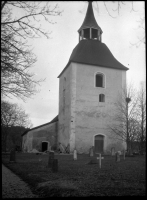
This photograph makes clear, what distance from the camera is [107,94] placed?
2670cm

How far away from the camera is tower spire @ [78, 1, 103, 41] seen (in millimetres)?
28781

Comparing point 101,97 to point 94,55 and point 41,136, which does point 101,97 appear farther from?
point 41,136

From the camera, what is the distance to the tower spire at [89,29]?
28.8 m

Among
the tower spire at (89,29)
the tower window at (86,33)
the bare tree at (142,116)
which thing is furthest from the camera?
the tower window at (86,33)

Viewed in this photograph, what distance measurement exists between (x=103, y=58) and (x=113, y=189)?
77.4 ft

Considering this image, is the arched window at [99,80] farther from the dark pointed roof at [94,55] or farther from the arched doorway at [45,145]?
the arched doorway at [45,145]

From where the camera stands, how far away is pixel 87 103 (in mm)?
25734

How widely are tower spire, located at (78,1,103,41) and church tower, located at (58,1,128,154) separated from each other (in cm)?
13

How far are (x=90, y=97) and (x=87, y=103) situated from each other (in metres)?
0.80

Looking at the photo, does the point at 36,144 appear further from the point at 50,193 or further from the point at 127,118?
the point at 50,193

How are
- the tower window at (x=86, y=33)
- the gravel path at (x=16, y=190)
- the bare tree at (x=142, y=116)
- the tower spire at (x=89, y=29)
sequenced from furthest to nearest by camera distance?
the tower window at (x=86, y=33), the tower spire at (x=89, y=29), the bare tree at (x=142, y=116), the gravel path at (x=16, y=190)

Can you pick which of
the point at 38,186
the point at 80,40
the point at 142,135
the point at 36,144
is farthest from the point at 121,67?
the point at 38,186

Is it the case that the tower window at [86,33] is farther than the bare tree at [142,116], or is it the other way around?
the tower window at [86,33]

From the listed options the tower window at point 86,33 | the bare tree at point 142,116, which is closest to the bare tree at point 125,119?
the bare tree at point 142,116
